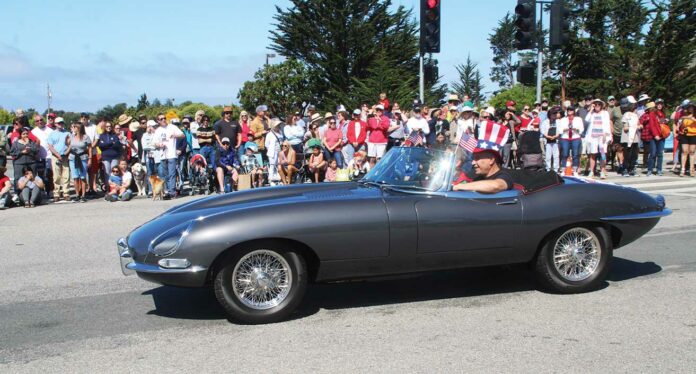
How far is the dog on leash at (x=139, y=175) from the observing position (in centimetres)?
1423

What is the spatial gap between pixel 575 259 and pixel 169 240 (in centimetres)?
339

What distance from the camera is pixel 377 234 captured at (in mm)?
5203

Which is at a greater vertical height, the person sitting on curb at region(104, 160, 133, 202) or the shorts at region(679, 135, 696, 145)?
the shorts at region(679, 135, 696, 145)

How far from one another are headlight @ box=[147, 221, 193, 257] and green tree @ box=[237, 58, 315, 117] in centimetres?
3478

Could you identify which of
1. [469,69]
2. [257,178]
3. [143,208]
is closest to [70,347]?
[143,208]

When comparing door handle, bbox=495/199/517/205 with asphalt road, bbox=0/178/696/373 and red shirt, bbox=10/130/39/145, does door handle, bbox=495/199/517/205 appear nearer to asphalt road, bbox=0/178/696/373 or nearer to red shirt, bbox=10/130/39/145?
asphalt road, bbox=0/178/696/373

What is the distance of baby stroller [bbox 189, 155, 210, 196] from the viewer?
47.4ft

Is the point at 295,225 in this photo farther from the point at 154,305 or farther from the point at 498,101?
the point at 498,101

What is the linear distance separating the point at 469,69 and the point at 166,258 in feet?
162

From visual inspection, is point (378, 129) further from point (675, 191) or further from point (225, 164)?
point (675, 191)

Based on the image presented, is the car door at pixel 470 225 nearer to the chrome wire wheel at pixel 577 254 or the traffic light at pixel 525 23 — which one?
the chrome wire wheel at pixel 577 254

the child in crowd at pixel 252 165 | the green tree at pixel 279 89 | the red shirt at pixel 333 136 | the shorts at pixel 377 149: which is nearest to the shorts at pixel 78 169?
the child in crowd at pixel 252 165

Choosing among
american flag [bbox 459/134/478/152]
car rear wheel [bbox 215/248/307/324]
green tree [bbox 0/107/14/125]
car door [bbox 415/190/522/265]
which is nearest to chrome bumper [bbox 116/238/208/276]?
car rear wheel [bbox 215/248/307/324]

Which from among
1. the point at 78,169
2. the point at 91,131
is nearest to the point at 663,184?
the point at 78,169
